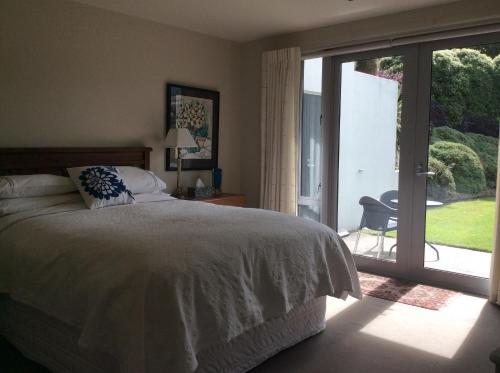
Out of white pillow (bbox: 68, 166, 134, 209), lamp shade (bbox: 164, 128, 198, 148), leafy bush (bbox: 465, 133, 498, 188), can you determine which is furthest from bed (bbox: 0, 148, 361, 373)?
Result: leafy bush (bbox: 465, 133, 498, 188)

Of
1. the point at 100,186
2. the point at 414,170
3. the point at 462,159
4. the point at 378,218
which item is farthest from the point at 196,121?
the point at 462,159

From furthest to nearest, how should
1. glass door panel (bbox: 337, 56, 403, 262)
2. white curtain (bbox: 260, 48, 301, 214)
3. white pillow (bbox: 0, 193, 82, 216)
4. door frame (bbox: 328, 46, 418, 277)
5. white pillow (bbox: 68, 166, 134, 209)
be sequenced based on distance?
1. white curtain (bbox: 260, 48, 301, 214)
2. glass door panel (bbox: 337, 56, 403, 262)
3. door frame (bbox: 328, 46, 418, 277)
4. white pillow (bbox: 68, 166, 134, 209)
5. white pillow (bbox: 0, 193, 82, 216)

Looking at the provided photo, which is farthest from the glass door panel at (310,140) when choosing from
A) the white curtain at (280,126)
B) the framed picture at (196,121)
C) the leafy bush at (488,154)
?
the leafy bush at (488,154)

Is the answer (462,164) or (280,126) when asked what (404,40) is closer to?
(462,164)

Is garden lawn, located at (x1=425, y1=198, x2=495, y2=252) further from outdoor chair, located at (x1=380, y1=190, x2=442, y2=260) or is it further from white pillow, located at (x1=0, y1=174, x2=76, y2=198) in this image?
white pillow, located at (x1=0, y1=174, x2=76, y2=198)

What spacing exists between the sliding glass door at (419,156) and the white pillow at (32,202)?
7.88ft

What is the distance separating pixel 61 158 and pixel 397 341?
2.73 meters

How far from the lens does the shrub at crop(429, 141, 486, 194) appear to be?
3545 millimetres

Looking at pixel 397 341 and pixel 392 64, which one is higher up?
pixel 392 64

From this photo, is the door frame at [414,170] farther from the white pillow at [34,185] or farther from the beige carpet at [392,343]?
the white pillow at [34,185]

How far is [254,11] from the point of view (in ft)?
12.4

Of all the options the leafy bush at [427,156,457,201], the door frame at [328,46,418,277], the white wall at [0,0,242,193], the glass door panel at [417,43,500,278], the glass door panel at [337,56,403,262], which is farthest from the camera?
the glass door panel at [337,56,403,262]

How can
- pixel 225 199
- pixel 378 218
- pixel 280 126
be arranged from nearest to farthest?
pixel 378 218
pixel 225 199
pixel 280 126

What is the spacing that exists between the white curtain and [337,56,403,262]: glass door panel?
462 millimetres
